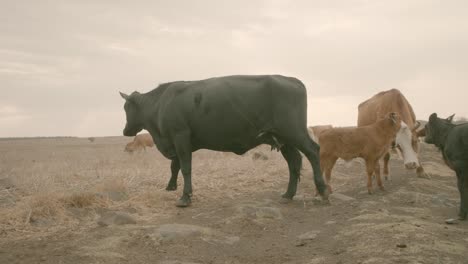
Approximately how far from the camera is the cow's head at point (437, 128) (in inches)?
302

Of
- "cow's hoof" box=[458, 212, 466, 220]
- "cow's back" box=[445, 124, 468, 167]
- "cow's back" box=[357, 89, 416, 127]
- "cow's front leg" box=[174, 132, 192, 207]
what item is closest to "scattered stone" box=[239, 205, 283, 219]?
"cow's front leg" box=[174, 132, 192, 207]

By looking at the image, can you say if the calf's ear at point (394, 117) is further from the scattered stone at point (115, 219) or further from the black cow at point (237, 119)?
the scattered stone at point (115, 219)

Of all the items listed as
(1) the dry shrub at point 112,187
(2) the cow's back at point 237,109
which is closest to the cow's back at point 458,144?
(2) the cow's back at point 237,109

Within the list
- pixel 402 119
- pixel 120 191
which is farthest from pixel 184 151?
pixel 402 119

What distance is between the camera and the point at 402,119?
1158cm

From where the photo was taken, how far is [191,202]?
882 centimetres

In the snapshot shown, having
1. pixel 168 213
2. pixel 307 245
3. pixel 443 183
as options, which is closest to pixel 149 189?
pixel 168 213

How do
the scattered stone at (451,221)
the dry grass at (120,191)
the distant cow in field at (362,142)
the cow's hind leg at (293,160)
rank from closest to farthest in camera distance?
the scattered stone at (451,221) < the dry grass at (120,191) < the cow's hind leg at (293,160) < the distant cow in field at (362,142)

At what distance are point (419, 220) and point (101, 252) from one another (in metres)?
Answer: 4.46

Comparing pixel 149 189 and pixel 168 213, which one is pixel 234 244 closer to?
pixel 168 213

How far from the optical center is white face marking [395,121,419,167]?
389 inches

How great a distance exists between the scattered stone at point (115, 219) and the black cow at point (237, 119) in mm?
1399

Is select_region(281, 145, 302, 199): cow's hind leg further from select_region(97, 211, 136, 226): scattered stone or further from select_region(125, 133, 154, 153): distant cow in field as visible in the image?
select_region(125, 133, 154, 153): distant cow in field

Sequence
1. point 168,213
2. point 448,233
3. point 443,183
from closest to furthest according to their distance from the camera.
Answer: point 448,233 < point 168,213 < point 443,183
